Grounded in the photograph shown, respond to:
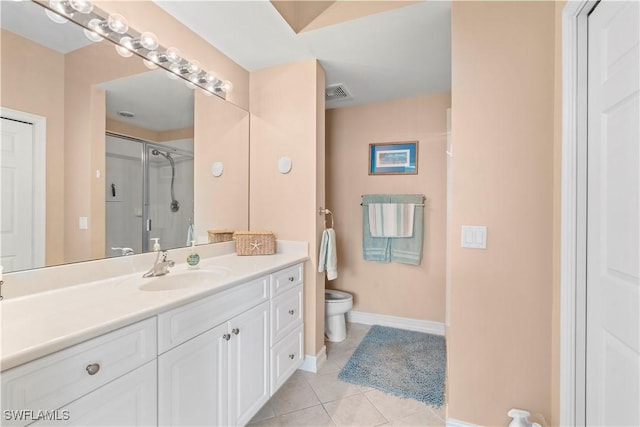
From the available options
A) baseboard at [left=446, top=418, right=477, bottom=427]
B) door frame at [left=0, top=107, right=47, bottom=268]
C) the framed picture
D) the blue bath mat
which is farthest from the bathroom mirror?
baseboard at [left=446, top=418, right=477, bottom=427]

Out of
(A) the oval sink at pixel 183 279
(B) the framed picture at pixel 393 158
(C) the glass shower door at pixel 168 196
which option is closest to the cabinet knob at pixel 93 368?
Answer: (A) the oval sink at pixel 183 279

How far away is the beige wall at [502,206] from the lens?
4.34 feet

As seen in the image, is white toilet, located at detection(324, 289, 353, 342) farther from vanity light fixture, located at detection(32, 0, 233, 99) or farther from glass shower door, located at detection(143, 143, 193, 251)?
vanity light fixture, located at detection(32, 0, 233, 99)

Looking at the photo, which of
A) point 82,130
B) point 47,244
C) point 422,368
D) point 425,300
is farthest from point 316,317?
point 82,130

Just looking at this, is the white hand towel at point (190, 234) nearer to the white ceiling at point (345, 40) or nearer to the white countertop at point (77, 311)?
the white countertop at point (77, 311)

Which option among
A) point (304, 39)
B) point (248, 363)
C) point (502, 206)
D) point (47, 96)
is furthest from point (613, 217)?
point (47, 96)

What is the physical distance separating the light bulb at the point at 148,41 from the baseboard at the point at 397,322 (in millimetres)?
2798

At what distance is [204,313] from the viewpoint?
3.81 feet

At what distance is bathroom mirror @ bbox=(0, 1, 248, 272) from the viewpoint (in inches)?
42.6

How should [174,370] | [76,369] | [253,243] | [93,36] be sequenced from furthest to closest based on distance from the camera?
[253,243], [93,36], [174,370], [76,369]

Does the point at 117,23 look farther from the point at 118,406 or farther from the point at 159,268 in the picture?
the point at 118,406

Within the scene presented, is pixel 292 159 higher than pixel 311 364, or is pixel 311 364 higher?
pixel 292 159

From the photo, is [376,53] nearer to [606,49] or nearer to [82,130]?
[606,49]

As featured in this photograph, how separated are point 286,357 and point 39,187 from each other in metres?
1.53
